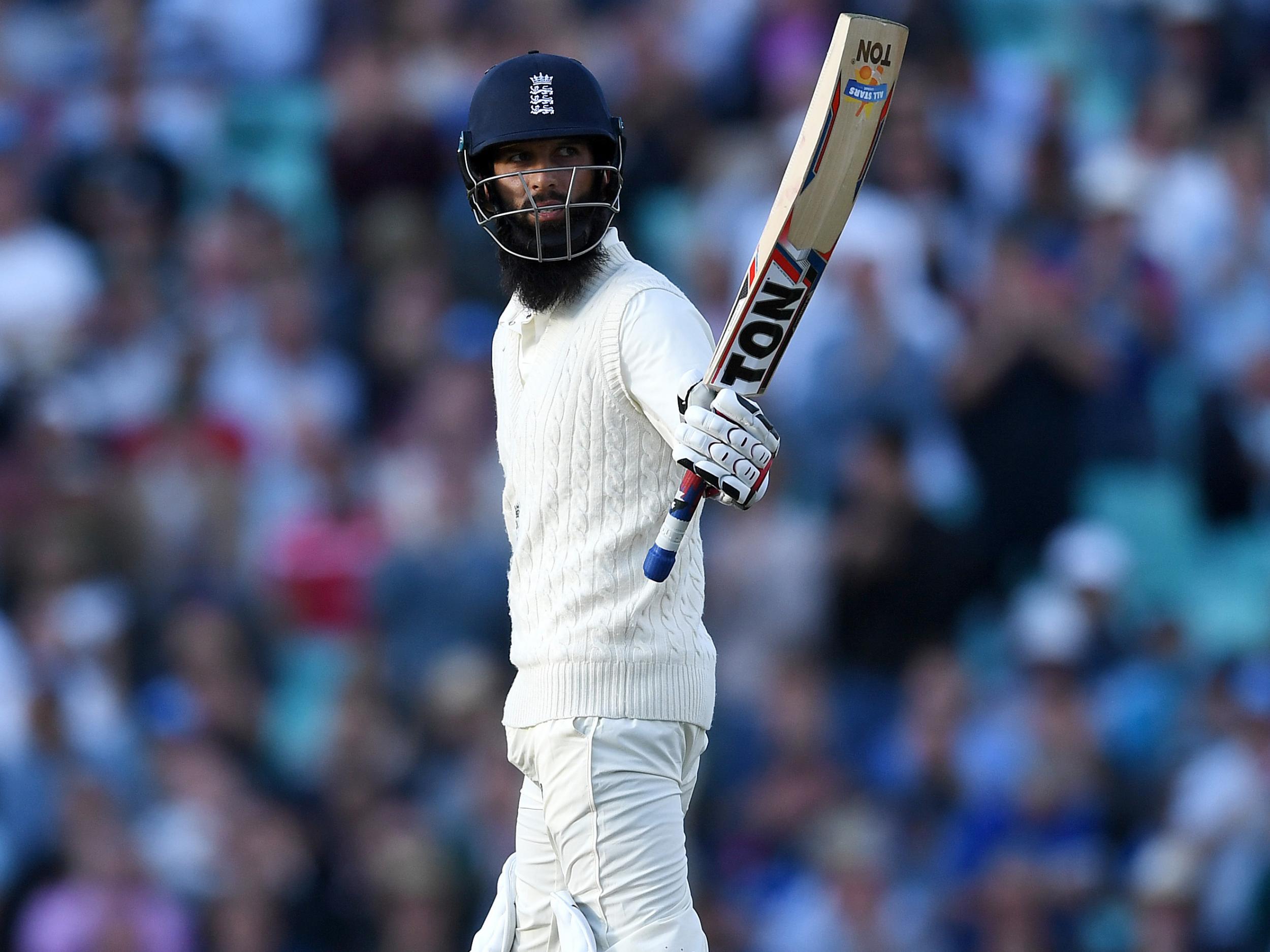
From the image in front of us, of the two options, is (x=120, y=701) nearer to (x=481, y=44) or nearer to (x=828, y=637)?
(x=828, y=637)

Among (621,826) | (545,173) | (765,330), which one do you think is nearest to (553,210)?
(545,173)

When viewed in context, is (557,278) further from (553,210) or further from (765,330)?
(765,330)

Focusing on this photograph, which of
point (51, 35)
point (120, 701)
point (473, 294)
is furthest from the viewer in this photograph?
point (51, 35)

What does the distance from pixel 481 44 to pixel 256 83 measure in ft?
3.49

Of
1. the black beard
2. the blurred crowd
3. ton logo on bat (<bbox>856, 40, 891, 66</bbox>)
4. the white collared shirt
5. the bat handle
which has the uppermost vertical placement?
ton logo on bat (<bbox>856, 40, 891, 66</bbox>)

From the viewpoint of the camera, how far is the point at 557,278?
373 cm

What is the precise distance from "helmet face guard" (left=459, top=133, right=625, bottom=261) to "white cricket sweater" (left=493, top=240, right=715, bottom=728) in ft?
0.28

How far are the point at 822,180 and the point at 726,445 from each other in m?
0.58

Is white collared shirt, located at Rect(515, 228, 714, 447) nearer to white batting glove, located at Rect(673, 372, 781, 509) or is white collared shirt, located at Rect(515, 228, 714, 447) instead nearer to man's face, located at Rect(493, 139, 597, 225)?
white batting glove, located at Rect(673, 372, 781, 509)

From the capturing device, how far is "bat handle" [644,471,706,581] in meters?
3.43

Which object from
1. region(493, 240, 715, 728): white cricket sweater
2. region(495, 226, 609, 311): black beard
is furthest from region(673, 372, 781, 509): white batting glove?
region(495, 226, 609, 311): black beard

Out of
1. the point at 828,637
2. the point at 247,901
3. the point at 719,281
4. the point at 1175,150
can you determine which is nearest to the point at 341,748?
the point at 247,901

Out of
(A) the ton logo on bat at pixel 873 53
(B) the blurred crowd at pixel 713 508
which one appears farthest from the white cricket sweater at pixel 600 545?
(B) the blurred crowd at pixel 713 508

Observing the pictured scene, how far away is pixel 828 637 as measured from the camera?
7.11 m
